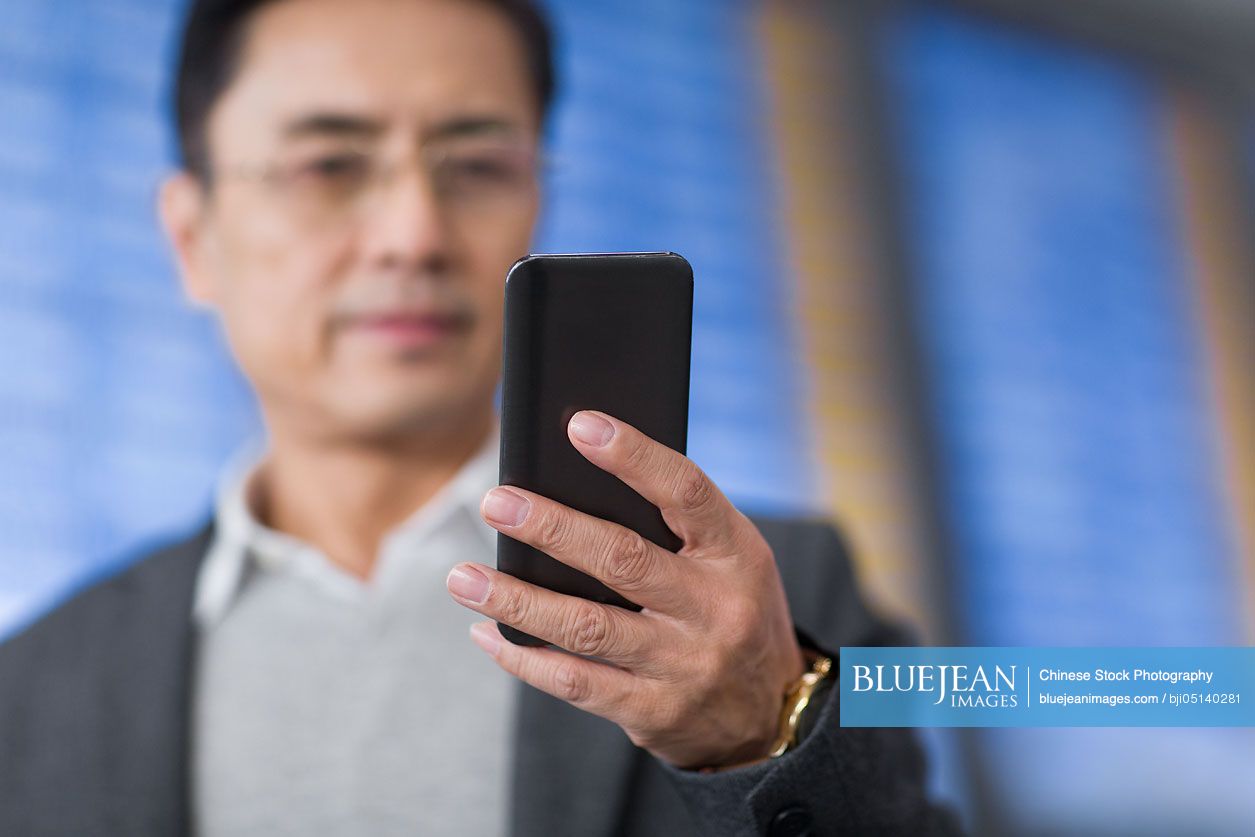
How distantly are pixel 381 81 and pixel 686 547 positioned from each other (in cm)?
73

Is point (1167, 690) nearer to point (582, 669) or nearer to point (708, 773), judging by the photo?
point (708, 773)

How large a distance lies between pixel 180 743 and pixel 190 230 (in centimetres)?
62

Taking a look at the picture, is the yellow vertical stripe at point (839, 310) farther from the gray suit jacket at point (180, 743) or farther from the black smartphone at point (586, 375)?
the black smartphone at point (586, 375)

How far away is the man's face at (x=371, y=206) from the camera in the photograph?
3.54 feet

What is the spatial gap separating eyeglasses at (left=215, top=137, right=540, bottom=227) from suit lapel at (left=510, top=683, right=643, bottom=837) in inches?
20.7

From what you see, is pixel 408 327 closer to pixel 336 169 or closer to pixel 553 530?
pixel 336 169

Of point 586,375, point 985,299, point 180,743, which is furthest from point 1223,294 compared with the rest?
point 180,743

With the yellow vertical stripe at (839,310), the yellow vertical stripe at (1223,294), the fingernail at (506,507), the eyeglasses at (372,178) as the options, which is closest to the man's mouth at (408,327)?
the eyeglasses at (372,178)

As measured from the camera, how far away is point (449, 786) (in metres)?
0.94

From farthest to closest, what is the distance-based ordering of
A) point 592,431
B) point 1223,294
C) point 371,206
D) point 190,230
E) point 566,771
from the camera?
point 1223,294, point 190,230, point 371,206, point 566,771, point 592,431

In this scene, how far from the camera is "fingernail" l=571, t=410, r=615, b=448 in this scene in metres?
0.59

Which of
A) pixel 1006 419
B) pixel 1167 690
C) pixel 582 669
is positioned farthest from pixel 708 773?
pixel 1006 419

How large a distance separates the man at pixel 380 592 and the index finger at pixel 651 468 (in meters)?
0.02

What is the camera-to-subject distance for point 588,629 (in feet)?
2.04
